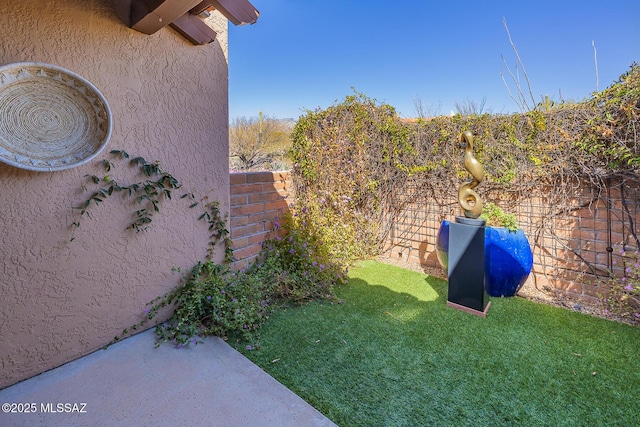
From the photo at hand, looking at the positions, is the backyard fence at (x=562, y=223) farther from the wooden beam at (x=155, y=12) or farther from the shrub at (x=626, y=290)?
the wooden beam at (x=155, y=12)

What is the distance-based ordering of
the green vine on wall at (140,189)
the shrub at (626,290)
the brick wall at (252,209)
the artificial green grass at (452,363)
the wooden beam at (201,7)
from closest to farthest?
the artificial green grass at (452,363)
the green vine on wall at (140,189)
the wooden beam at (201,7)
the shrub at (626,290)
the brick wall at (252,209)

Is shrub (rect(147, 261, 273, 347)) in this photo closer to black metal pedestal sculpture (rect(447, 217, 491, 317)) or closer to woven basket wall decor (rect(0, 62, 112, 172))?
woven basket wall decor (rect(0, 62, 112, 172))

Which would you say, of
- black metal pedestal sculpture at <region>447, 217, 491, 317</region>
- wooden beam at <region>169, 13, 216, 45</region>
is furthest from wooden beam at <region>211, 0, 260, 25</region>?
black metal pedestal sculpture at <region>447, 217, 491, 317</region>

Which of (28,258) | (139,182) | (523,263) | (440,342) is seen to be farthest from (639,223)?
(28,258)

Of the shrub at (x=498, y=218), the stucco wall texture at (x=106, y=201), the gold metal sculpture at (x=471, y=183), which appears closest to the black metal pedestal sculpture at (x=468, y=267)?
the gold metal sculpture at (x=471, y=183)

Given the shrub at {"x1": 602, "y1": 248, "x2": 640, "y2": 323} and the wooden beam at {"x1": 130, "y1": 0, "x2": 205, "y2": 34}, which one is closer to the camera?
the wooden beam at {"x1": 130, "y1": 0, "x2": 205, "y2": 34}

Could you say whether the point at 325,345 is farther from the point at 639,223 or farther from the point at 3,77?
the point at 639,223

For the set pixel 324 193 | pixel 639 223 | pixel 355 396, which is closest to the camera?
pixel 355 396

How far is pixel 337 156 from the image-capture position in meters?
5.69

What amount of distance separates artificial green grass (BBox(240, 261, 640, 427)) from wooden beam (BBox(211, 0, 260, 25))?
3124mm

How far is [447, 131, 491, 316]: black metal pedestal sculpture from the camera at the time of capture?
360 centimetres

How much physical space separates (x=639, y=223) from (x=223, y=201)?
16.9 feet

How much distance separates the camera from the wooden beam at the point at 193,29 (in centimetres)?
306

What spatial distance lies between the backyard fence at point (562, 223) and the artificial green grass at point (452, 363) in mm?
693
